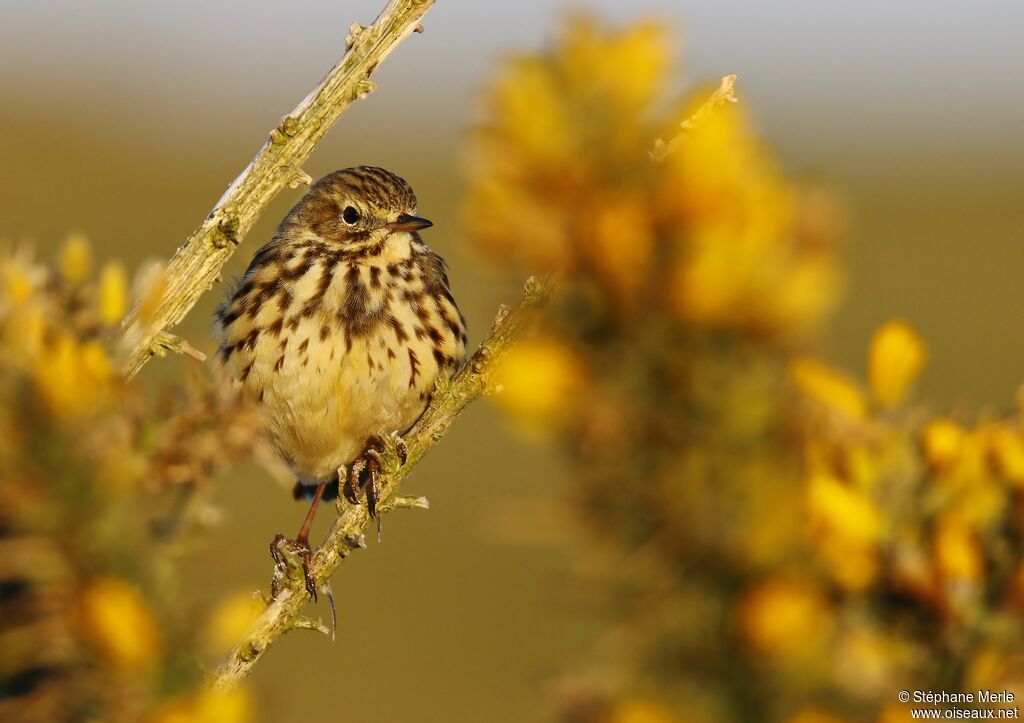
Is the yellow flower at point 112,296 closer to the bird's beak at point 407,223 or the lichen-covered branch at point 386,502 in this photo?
the lichen-covered branch at point 386,502

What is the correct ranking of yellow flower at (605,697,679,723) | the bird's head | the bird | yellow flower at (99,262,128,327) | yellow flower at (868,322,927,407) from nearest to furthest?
yellow flower at (605,697,679,723) → yellow flower at (868,322,927,407) → yellow flower at (99,262,128,327) → the bird → the bird's head

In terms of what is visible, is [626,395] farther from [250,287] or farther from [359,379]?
[250,287]

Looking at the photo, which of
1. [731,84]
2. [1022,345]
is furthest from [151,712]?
[1022,345]

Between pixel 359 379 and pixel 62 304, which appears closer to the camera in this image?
pixel 62 304

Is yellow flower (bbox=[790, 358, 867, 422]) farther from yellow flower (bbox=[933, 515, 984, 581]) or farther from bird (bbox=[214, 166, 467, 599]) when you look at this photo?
bird (bbox=[214, 166, 467, 599])

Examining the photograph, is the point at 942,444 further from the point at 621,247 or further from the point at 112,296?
the point at 112,296

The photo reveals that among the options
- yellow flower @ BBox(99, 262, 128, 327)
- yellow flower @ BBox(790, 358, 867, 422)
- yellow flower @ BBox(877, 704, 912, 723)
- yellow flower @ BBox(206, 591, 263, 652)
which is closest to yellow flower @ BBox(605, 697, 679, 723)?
yellow flower @ BBox(877, 704, 912, 723)
